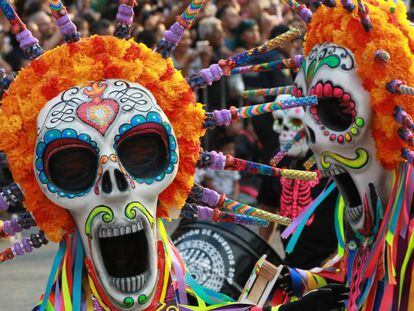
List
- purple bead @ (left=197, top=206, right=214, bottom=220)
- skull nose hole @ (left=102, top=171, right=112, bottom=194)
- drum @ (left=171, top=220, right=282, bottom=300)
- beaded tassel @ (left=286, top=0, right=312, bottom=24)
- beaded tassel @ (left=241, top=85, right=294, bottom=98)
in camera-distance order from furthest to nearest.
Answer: drum @ (left=171, top=220, right=282, bottom=300) → beaded tassel @ (left=241, top=85, right=294, bottom=98) → beaded tassel @ (left=286, top=0, right=312, bottom=24) → purple bead @ (left=197, top=206, right=214, bottom=220) → skull nose hole @ (left=102, top=171, right=112, bottom=194)

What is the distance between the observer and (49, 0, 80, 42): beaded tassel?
3.94 meters

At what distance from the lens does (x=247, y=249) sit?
17.6ft

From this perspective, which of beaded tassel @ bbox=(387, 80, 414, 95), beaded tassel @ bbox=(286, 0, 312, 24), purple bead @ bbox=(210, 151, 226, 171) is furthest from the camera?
beaded tassel @ bbox=(286, 0, 312, 24)

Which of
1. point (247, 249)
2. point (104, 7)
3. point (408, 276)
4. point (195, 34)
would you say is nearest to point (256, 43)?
point (195, 34)

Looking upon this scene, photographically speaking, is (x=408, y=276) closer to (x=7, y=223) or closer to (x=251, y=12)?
(x=7, y=223)

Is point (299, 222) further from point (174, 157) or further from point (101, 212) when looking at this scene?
point (101, 212)

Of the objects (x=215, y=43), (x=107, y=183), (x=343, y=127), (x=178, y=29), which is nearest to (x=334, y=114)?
(x=343, y=127)

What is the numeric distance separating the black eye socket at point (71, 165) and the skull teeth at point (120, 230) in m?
0.16

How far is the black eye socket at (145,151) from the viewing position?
3.90m

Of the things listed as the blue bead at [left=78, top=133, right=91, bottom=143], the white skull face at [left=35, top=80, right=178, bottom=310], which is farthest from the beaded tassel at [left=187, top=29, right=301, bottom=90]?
the blue bead at [left=78, top=133, right=91, bottom=143]

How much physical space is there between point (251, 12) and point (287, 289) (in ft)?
28.4

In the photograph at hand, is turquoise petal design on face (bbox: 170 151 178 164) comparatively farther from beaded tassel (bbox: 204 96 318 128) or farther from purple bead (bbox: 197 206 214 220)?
purple bead (bbox: 197 206 214 220)

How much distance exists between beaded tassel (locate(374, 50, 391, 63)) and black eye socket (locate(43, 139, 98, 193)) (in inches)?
48.4

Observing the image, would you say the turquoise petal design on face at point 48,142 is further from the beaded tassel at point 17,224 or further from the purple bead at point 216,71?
the purple bead at point 216,71
